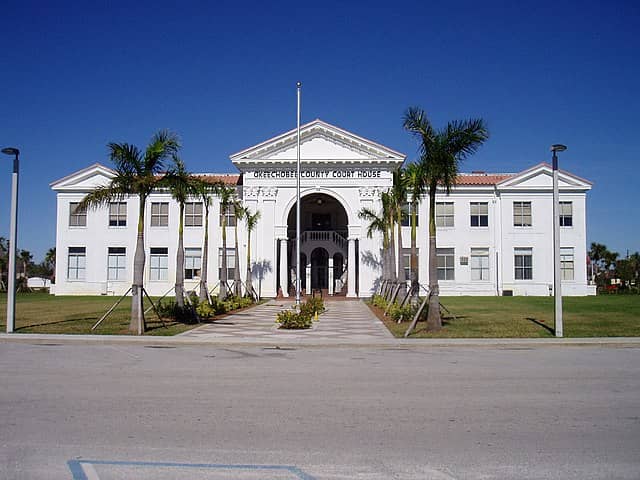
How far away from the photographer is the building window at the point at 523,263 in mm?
47312

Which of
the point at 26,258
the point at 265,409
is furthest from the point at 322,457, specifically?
the point at 26,258

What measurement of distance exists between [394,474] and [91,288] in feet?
152

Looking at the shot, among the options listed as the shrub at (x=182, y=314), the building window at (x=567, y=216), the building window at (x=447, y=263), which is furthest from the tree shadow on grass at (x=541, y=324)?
the building window at (x=567, y=216)

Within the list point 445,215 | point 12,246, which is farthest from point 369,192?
point 12,246

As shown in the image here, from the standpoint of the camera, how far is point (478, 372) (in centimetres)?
1172

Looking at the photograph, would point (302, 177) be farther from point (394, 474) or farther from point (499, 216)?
point (394, 474)

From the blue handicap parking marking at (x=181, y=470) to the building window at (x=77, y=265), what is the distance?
1795 inches

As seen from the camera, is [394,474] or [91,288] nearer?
[394,474]

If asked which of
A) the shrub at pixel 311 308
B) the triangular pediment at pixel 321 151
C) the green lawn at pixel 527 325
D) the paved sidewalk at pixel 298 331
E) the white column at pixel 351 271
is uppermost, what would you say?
A: the triangular pediment at pixel 321 151

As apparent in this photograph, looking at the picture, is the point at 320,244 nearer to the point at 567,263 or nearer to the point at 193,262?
the point at 193,262

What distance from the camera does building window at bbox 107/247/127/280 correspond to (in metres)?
47.9

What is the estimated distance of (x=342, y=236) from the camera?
4916 centimetres

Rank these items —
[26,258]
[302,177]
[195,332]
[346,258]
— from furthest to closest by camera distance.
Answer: [26,258] → [346,258] → [302,177] → [195,332]

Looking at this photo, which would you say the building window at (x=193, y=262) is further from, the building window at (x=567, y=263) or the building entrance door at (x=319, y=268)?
the building window at (x=567, y=263)
